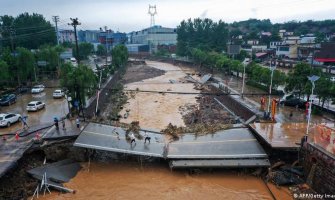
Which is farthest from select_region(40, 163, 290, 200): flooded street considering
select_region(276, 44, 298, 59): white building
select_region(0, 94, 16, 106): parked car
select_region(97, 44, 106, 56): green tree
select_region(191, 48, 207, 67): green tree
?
select_region(97, 44, 106, 56): green tree

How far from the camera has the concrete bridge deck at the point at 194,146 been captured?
17.0 meters

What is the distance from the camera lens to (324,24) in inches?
5399

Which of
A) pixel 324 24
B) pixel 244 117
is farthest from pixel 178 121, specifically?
pixel 324 24

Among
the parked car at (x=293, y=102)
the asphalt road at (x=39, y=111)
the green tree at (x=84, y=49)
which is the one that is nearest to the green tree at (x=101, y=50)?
the green tree at (x=84, y=49)

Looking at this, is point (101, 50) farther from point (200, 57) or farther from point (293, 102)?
point (293, 102)

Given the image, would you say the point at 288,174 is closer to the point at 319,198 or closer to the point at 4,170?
the point at 319,198

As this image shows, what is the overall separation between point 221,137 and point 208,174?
144 inches

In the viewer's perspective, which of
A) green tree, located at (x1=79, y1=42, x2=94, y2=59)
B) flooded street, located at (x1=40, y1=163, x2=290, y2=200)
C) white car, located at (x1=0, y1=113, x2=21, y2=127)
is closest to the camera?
flooded street, located at (x1=40, y1=163, x2=290, y2=200)

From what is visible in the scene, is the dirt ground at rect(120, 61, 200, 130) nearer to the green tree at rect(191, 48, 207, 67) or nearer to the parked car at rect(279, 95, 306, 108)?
the parked car at rect(279, 95, 306, 108)

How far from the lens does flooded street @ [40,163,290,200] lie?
15156 millimetres

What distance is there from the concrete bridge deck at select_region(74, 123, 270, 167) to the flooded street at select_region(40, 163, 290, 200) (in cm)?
94

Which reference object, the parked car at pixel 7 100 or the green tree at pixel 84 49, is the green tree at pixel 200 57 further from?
the parked car at pixel 7 100

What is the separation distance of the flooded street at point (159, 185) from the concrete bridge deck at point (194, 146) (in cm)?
94

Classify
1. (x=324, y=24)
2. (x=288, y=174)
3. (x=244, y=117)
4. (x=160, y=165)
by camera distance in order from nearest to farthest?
(x=288, y=174) < (x=160, y=165) < (x=244, y=117) < (x=324, y=24)
